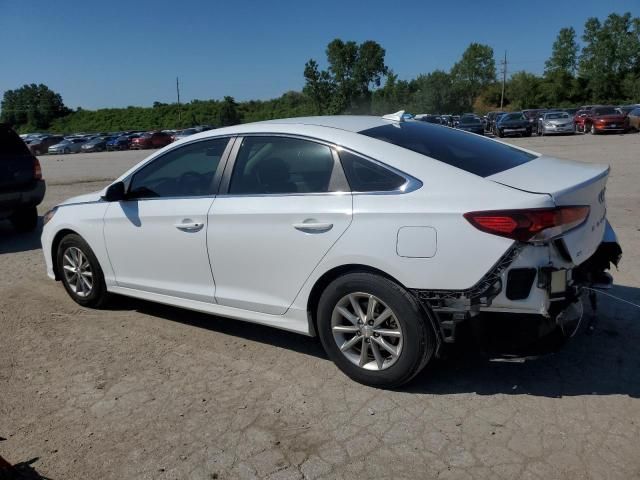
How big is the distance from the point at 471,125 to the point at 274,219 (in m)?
34.0

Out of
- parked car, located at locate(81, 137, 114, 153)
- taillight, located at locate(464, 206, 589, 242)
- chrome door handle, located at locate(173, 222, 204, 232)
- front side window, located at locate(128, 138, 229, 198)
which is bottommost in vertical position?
parked car, located at locate(81, 137, 114, 153)

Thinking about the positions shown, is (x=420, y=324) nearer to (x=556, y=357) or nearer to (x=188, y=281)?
(x=556, y=357)

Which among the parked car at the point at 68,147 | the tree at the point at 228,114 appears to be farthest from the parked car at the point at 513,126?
the tree at the point at 228,114

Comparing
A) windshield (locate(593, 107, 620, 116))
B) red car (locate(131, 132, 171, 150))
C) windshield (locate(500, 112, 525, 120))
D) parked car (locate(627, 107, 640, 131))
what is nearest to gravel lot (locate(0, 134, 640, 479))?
parked car (locate(627, 107, 640, 131))

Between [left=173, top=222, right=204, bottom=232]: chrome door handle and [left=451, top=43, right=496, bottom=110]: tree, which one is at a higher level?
[left=451, top=43, right=496, bottom=110]: tree

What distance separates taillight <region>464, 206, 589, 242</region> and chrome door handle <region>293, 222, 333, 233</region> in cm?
86

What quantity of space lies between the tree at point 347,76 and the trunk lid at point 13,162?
72.4m

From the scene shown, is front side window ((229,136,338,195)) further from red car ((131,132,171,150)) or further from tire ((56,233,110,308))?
red car ((131,132,171,150))

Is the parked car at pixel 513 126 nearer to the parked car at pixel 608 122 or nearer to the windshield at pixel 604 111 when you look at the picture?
the parked car at pixel 608 122

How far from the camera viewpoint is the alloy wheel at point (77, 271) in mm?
5168

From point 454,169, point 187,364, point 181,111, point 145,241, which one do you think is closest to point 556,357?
point 454,169

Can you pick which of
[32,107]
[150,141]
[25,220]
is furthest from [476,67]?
[25,220]

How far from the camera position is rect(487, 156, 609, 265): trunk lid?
124 inches

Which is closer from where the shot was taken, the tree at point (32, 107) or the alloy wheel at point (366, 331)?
the alloy wheel at point (366, 331)
